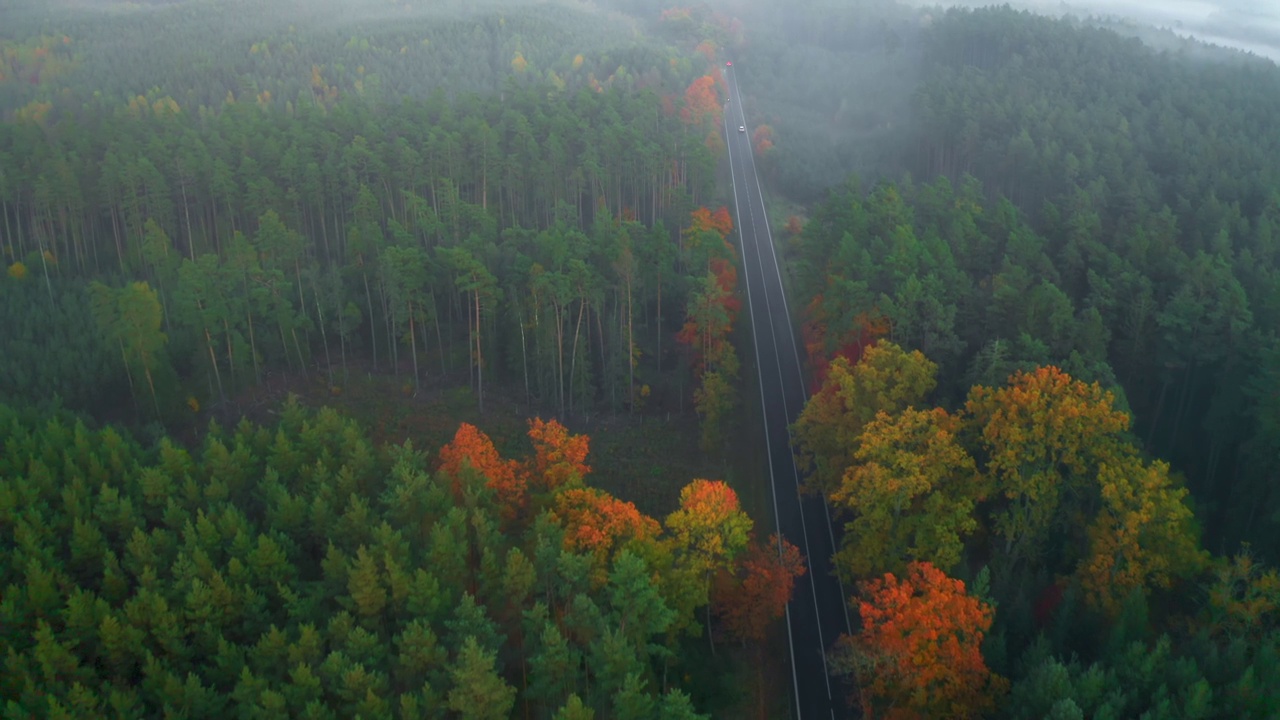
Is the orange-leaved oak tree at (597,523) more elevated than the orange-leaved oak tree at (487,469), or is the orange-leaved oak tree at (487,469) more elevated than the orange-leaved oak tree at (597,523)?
the orange-leaved oak tree at (597,523)

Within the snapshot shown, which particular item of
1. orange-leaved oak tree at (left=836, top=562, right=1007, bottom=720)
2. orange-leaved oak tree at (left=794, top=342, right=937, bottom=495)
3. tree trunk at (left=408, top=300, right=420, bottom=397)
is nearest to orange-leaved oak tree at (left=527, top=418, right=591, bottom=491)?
orange-leaved oak tree at (left=794, top=342, right=937, bottom=495)

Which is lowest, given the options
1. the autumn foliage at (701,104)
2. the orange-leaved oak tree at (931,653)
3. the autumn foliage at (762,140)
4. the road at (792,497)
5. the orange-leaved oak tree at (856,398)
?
the road at (792,497)

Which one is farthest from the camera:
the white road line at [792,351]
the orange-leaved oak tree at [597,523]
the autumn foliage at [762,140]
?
the autumn foliage at [762,140]

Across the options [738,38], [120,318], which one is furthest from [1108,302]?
[738,38]

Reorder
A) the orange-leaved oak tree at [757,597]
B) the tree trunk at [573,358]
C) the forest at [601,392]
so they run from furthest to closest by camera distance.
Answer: the tree trunk at [573,358], the orange-leaved oak tree at [757,597], the forest at [601,392]

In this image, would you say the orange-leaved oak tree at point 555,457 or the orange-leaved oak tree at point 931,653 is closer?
the orange-leaved oak tree at point 931,653

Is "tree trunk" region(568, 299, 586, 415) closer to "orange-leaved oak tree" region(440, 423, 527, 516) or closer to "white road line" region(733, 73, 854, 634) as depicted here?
"white road line" region(733, 73, 854, 634)

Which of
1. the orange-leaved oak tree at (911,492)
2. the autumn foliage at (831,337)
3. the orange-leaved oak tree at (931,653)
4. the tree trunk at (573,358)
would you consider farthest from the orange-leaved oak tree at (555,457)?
the tree trunk at (573,358)

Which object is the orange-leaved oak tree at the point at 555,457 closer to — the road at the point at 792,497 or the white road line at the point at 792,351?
the white road line at the point at 792,351
